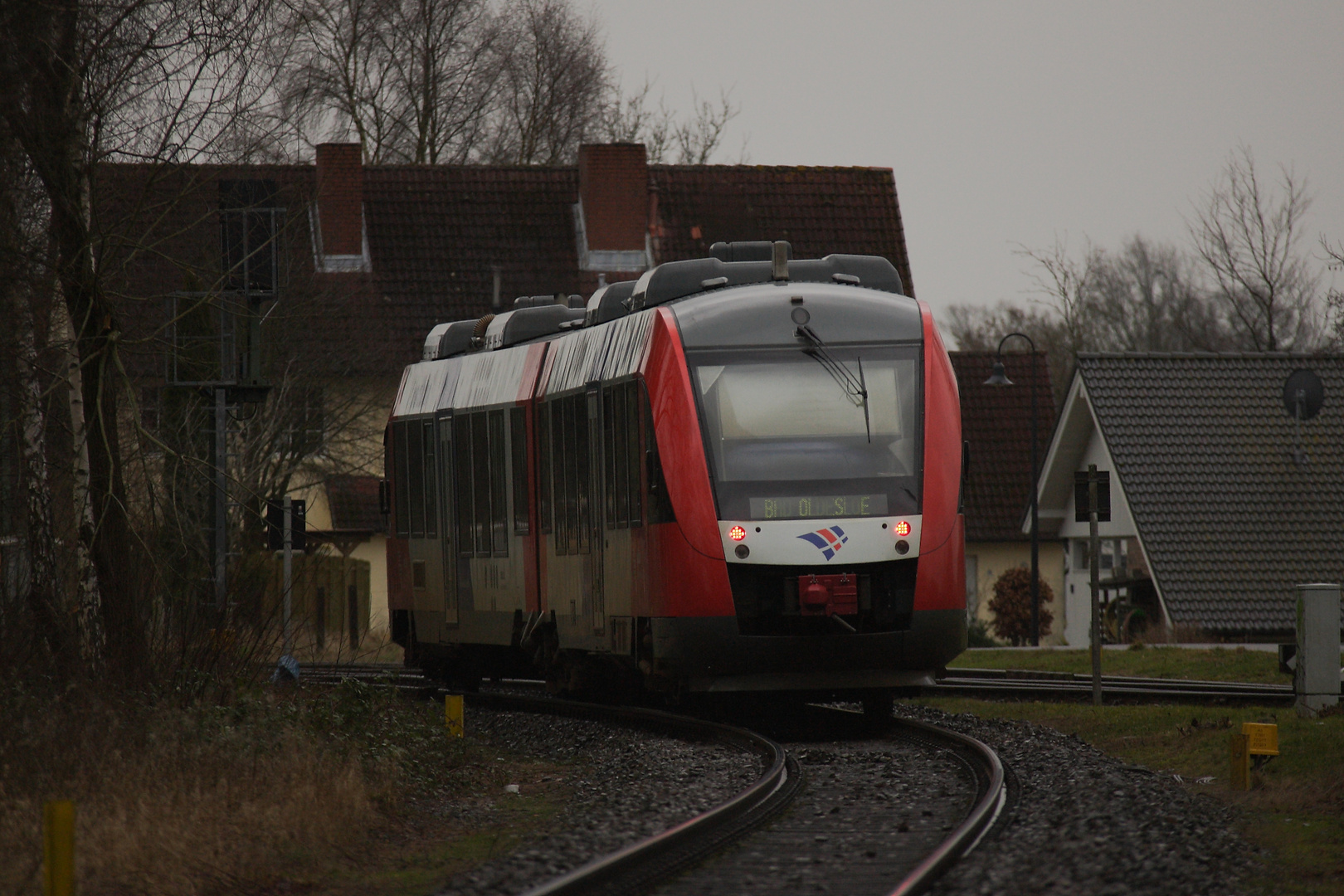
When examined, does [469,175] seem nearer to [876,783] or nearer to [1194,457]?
[1194,457]

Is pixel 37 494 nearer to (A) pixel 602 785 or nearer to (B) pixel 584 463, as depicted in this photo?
(A) pixel 602 785

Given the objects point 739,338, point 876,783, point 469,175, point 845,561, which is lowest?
point 876,783

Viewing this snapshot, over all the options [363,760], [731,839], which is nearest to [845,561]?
[363,760]

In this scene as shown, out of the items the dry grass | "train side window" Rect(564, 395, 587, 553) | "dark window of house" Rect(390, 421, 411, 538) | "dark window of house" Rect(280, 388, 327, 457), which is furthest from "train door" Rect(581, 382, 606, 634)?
"dark window of house" Rect(280, 388, 327, 457)

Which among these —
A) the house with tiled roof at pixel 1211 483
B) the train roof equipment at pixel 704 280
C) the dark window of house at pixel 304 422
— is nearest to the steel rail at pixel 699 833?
the train roof equipment at pixel 704 280

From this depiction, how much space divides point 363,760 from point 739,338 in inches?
183

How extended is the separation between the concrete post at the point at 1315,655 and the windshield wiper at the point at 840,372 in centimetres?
371

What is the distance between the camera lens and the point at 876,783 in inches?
483

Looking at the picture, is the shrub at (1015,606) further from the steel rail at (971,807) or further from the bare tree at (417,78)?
the steel rail at (971,807)

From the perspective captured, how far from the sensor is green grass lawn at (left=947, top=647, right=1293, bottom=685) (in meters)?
23.5

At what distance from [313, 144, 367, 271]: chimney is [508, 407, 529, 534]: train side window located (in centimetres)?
2555

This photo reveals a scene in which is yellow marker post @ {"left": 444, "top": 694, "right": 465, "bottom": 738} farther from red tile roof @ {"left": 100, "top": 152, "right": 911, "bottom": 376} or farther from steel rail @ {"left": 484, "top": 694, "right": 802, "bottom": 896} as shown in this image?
red tile roof @ {"left": 100, "top": 152, "right": 911, "bottom": 376}

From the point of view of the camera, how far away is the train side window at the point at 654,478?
15031 millimetres

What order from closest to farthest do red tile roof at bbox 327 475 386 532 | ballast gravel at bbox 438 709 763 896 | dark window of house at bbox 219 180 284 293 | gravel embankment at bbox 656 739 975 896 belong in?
1. gravel embankment at bbox 656 739 975 896
2. ballast gravel at bbox 438 709 763 896
3. dark window of house at bbox 219 180 284 293
4. red tile roof at bbox 327 475 386 532
